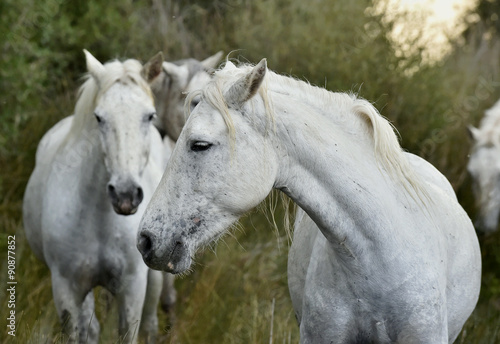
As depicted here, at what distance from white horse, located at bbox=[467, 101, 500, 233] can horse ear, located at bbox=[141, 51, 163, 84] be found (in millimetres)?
3565

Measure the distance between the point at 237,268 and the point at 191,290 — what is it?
0.47 metres

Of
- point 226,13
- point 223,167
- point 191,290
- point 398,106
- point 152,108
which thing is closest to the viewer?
point 223,167

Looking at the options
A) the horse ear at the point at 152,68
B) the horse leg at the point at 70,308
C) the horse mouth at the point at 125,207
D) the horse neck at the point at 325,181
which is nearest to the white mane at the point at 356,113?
the horse neck at the point at 325,181

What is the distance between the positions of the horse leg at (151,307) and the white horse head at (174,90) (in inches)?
76.8

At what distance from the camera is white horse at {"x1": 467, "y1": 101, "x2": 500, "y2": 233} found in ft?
22.2

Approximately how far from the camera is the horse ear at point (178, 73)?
659cm

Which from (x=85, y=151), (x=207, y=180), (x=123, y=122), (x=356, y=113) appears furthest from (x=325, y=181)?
(x=85, y=151)

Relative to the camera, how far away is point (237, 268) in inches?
239

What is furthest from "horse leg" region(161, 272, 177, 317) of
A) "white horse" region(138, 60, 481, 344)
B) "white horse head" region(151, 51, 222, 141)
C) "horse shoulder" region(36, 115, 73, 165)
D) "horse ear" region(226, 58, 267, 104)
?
"horse ear" region(226, 58, 267, 104)

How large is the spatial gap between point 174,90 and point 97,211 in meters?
2.45

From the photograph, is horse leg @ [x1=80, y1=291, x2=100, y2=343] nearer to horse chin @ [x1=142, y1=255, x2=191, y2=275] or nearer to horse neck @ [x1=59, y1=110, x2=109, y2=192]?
horse neck @ [x1=59, y1=110, x2=109, y2=192]

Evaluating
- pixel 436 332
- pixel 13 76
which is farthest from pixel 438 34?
pixel 436 332

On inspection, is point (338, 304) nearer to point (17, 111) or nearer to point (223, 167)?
point (223, 167)

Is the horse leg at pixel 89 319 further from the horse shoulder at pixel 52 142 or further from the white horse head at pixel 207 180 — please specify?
the white horse head at pixel 207 180
